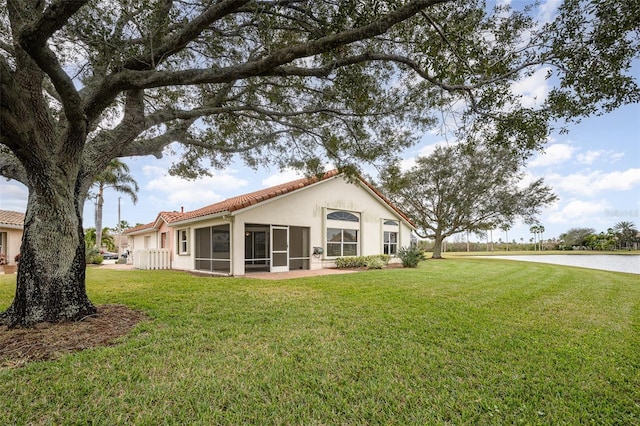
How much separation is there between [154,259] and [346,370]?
17287 millimetres

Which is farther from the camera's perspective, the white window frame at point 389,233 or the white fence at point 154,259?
the white window frame at point 389,233

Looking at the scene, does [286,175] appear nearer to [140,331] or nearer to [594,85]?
[140,331]

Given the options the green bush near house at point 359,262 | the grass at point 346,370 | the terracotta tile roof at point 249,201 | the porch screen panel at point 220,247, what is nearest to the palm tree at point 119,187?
the terracotta tile roof at point 249,201

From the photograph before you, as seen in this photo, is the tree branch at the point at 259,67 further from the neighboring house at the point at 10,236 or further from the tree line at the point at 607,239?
the tree line at the point at 607,239

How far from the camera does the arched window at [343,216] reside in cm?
1758

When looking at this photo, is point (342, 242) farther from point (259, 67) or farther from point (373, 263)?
point (259, 67)

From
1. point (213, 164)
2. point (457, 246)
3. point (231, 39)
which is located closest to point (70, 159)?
point (231, 39)

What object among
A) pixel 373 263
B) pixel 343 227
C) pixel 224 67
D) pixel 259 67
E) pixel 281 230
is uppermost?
pixel 224 67

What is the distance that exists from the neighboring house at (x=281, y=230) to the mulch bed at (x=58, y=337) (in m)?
7.56

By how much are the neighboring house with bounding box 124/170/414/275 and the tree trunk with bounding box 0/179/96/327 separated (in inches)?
292

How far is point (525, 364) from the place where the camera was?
4059mm

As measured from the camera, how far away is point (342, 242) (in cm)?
1817

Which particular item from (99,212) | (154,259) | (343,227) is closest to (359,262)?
(343,227)

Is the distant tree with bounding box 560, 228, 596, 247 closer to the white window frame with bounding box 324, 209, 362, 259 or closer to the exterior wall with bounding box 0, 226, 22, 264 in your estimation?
the white window frame with bounding box 324, 209, 362, 259
